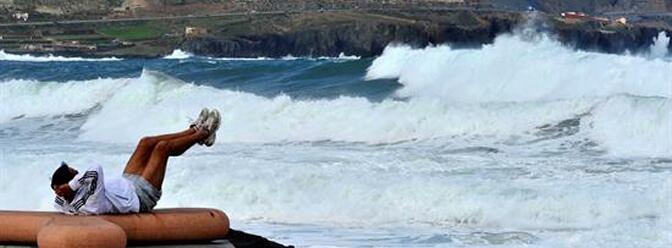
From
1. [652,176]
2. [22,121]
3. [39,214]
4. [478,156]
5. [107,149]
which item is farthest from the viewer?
[22,121]

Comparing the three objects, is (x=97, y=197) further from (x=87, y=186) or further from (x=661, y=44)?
(x=661, y=44)

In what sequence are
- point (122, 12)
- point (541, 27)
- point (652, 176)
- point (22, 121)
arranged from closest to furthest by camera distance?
1. point (652, 176)
2. point (22, 121)
3. point (541, 27)
4. point (122, 12)

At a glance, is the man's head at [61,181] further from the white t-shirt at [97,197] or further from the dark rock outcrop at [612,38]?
the dark rock outcrop at [612,38]

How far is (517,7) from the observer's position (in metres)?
108

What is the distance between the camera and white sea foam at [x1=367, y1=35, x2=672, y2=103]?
116ft

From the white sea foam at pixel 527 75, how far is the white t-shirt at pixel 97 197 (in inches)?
974

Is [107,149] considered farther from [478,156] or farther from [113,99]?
[113,99]

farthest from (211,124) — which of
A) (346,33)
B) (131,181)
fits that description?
(346,33)

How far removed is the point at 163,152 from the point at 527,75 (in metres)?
29.0

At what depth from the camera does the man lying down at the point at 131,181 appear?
8.54m

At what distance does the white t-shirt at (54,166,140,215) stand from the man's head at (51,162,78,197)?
0.10 ft

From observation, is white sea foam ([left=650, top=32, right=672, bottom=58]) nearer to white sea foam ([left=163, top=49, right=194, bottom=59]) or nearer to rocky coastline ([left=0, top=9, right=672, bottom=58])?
rocky coastline ([left=0, top=9, right=672, bottom=58])

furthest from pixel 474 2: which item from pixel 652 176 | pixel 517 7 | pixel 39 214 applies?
pixel 39 214

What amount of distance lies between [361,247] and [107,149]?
517 inches
